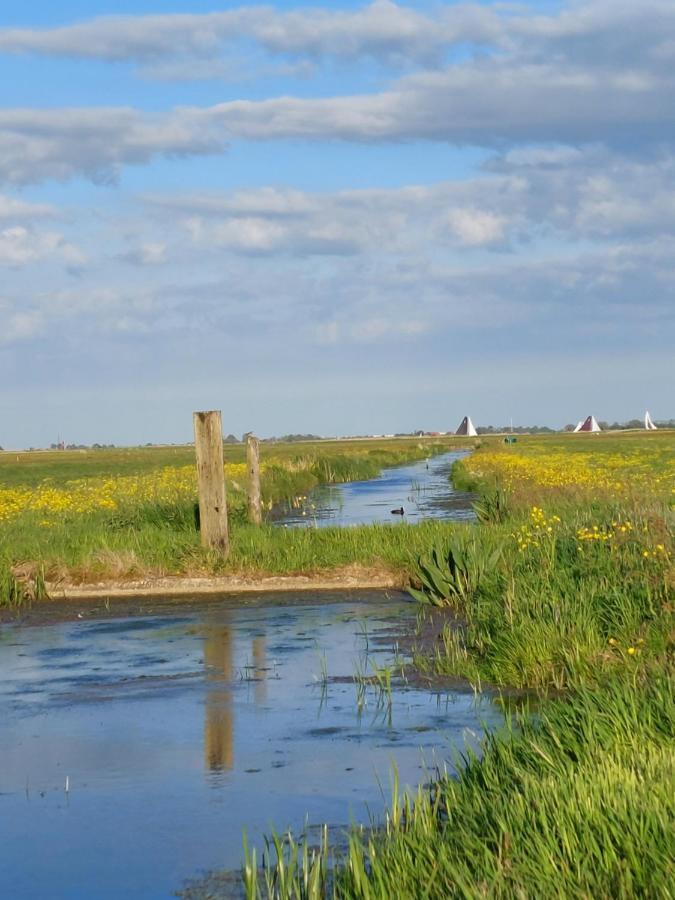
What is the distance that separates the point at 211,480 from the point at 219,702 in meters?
7.96

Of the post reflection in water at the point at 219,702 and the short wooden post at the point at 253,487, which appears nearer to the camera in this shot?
the post reflection in water at the point at 219,702

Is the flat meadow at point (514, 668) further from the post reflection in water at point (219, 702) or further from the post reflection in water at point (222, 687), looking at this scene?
the post reflection in water at point (219, 702)

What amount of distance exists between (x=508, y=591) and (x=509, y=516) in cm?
1130

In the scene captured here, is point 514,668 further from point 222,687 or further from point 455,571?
point 455,571

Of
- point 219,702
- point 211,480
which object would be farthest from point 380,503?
point 219,702

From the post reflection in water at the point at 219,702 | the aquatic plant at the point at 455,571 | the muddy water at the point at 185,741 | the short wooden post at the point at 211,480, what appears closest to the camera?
the muddy water at the point at 185,741

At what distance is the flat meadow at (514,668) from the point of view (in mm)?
5254

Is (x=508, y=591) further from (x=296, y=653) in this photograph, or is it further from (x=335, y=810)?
(x=335, y=810)

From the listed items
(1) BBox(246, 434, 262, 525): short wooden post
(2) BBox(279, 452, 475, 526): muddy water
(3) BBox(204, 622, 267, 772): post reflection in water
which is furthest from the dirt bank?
(1) BBox(246, 434, 262, 525): short wooden post

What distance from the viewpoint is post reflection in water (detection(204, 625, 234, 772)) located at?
8742 millimetres

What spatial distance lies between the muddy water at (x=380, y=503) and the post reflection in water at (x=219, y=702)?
8734 mm

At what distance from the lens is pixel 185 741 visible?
30.1 feet

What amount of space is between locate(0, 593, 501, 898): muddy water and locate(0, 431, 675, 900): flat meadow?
1.70 ft

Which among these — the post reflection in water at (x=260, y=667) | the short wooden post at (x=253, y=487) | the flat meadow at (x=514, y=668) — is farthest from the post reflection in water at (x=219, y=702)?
the short wooden post at (x=253, y=487)
